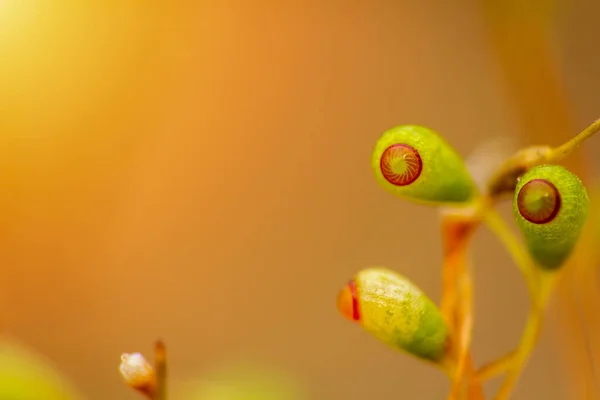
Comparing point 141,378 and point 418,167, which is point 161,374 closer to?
point 141,378

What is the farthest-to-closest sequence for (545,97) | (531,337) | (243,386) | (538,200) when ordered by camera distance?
(545,97)
(243,386)
(531,337)
(538,200)

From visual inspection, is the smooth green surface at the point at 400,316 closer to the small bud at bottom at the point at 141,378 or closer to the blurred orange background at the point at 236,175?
the small bud at bottom at the point at 141,378

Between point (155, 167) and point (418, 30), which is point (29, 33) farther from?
point (418, 30)

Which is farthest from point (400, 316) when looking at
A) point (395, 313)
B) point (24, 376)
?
point (24, 376)

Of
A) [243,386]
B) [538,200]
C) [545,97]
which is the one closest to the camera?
[538,200]

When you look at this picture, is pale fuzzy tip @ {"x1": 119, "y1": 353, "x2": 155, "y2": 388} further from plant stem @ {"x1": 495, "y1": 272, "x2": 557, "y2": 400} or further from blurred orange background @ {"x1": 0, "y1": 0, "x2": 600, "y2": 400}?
blurred orange background @ {"x1": 0, "y1": 0, "x2": 600, "y2": 400}

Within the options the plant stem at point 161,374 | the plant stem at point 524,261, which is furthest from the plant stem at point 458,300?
the plant stem at point 161,374

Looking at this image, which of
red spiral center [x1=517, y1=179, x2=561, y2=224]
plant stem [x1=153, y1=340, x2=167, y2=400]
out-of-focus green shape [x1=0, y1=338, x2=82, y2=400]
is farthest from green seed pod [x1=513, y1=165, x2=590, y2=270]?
out-of-focus green shape [x1=0, y1=338, x2=82, y2=400]
